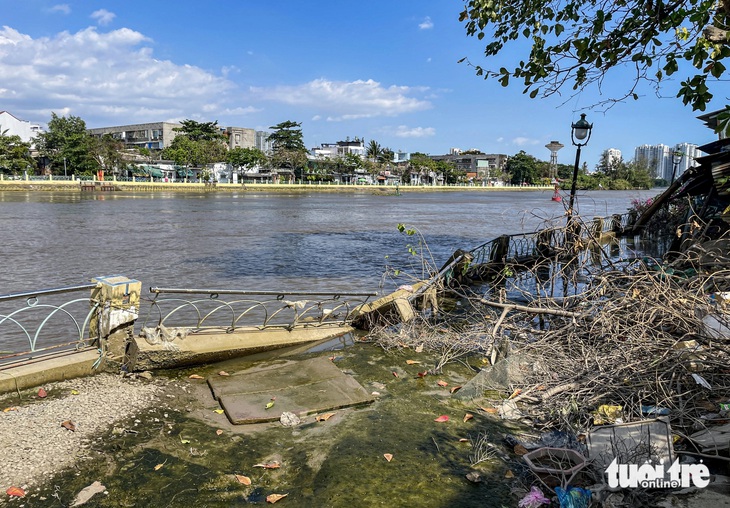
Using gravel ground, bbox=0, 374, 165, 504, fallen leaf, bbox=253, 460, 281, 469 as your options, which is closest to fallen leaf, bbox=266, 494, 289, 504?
fallen leaf, bbox=253, 460, 281, 469

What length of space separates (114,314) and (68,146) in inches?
3038

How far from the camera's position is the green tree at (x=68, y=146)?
71500 mm

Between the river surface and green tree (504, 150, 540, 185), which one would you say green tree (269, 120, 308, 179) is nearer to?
the river surface

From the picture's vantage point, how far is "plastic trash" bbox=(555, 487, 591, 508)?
3.48m

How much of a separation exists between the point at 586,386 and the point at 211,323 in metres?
7.78

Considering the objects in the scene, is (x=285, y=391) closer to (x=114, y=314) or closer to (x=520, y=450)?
(x=114, y=314)

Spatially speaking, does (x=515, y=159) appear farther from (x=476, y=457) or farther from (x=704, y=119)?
(x=476, y=457)

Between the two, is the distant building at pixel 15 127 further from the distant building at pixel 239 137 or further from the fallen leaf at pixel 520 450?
the fallen leaf at pixel 520 450

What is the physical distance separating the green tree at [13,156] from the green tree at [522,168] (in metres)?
140

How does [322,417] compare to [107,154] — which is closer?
[322,417]

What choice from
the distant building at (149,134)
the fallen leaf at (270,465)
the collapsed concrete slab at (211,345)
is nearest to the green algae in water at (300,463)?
the fallen leaf at (270,465)

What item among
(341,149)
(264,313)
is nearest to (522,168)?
(341,149)

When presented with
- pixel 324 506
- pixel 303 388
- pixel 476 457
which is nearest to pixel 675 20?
→ pixel 476 457

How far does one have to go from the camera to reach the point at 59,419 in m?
4.91
